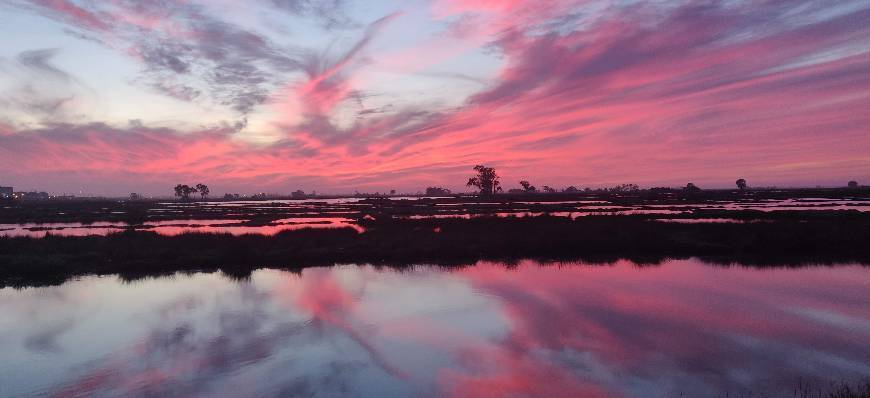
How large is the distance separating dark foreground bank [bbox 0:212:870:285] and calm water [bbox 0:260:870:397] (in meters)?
3.32

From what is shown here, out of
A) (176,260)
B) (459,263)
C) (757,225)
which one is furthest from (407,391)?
(757,225)

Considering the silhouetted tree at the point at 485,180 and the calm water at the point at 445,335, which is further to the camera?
the silhouetted tree at the point at 485,180

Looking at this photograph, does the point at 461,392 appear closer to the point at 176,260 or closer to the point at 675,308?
the point at 675,308

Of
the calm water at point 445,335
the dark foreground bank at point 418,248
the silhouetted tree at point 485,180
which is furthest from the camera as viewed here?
the silhouetted tree at point 485,180

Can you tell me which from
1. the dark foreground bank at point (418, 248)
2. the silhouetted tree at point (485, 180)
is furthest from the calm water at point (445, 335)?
the silhouetted tree at point (485, 180)

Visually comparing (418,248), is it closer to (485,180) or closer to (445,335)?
(445,335)

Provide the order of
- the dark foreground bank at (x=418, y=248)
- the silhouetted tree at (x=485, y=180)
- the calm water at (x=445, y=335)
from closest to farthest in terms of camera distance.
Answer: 1. the calm water at (x=445, y=335)
2. the dark foreground bank at (x=418, y=248)
3. the silhouetted tree at (x=485, y=180)

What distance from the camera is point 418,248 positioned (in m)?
26.6

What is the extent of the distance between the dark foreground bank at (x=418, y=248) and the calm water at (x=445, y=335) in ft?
10.9

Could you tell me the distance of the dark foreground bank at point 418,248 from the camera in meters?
22.9

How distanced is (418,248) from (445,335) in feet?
45.9

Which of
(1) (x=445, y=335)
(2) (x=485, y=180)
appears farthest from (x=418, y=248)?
(2) (x=485, y=180)

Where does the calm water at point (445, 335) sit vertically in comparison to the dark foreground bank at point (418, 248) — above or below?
below

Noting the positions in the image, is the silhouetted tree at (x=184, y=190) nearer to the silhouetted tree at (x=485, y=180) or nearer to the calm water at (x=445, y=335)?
the silhouetted tree at (x=485, y=180)
